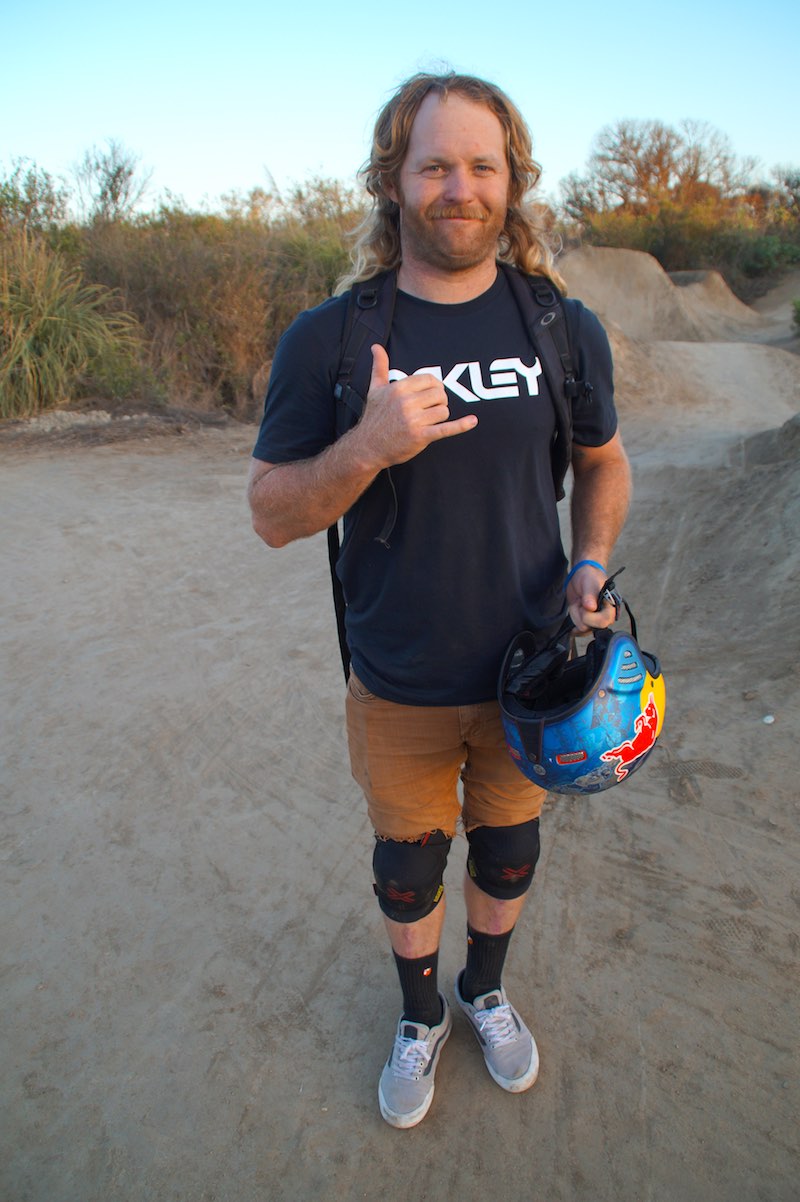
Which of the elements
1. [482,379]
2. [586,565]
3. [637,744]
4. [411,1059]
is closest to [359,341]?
[482,379]

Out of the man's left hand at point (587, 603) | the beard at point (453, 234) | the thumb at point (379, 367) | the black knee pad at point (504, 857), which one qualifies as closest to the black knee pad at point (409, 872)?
the black knee pad at point (504, 857)

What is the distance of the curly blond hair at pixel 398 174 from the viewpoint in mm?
1884

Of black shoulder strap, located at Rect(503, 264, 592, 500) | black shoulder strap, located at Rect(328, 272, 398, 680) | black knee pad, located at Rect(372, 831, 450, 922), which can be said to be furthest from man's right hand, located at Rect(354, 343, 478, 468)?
black knee pad, located at Rect(372, 831, 450, 922)

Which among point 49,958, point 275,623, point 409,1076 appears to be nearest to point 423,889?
point 409,1076

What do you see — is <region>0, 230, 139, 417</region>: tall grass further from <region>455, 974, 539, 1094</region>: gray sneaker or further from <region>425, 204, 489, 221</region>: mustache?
<region>455, 974, 539, 1094</region>: gray sneaker

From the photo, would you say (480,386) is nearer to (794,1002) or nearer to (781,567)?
(794,1002)

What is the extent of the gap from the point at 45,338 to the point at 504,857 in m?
9.30

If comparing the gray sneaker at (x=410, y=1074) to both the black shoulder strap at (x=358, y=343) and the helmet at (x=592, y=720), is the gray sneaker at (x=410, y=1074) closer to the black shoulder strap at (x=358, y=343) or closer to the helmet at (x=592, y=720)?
the helmet at (x=592, y=720)

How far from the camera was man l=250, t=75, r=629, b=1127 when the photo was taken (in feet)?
5.82

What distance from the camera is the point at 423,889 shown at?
204 cm

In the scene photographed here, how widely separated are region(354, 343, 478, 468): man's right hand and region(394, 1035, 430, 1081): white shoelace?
1.63 meters

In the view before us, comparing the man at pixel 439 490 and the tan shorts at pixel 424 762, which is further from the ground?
the man at pixel 439 490

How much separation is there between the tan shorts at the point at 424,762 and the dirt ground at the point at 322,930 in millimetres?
835

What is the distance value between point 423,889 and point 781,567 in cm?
366
